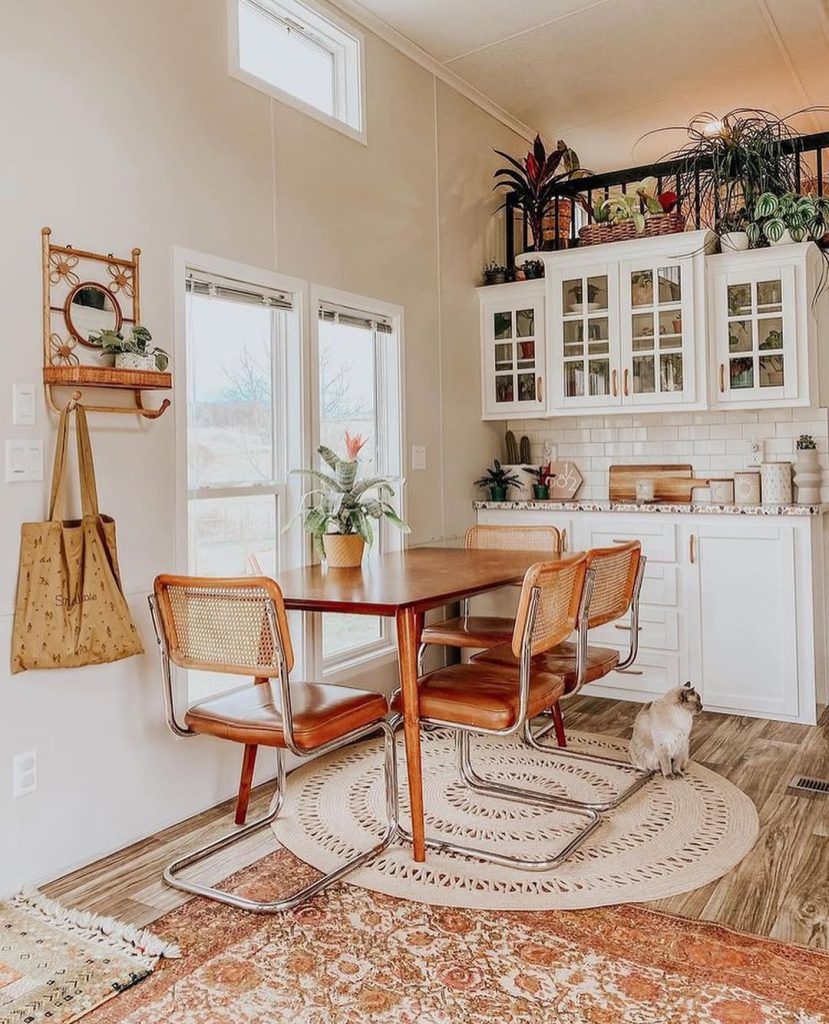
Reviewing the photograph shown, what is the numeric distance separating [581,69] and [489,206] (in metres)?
0.84

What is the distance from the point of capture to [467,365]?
4707 millimetres

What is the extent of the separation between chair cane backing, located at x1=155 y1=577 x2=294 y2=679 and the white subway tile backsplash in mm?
3036

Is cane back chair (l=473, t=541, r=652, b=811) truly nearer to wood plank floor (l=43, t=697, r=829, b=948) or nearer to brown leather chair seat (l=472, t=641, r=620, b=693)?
brown leather chair seat (l=472, t=641, r=620, b=693)

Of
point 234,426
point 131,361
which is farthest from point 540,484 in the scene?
point 131,361

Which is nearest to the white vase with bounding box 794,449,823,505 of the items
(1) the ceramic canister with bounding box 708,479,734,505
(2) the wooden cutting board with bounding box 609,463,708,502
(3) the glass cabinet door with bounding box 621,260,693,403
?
(1) the ceramic canister with bounding box 708,479,734,505

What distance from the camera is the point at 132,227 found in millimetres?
2768

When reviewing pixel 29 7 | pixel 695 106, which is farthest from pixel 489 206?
pixel 29 7

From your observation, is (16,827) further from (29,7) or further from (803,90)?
(803,90)

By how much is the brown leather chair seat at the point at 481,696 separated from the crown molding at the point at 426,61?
2.92 meters

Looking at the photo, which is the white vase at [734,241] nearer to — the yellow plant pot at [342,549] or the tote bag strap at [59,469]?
the yellow plant pot at [342,549]

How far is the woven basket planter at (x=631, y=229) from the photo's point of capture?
4246 mm

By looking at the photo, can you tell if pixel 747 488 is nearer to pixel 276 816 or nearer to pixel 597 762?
pixel 597 762

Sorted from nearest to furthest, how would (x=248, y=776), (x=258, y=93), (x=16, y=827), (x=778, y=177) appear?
(x=16, y=827) < (x=248, y=776) < (x=258, y=93) < (x=778, y=177)

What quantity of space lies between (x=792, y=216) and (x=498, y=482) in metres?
1.96
